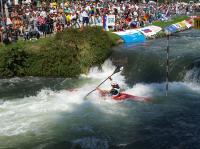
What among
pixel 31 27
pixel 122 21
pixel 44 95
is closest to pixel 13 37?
pixel 31 27

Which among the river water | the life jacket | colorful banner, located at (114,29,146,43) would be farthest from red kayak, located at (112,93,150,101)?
colorful banner, located at (114,29,146,43)

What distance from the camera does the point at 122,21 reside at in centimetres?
3372

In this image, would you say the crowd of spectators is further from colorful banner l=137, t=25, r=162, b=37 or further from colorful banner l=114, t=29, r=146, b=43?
colorful banner l=114, t=29, r=146, b=43

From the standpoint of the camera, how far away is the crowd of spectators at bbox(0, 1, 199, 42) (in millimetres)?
27484

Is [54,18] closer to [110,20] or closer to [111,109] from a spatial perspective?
[110,20]

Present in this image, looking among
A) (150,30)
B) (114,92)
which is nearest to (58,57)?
(114,92)

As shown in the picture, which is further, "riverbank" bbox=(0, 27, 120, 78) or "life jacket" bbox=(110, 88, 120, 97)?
"riverbank" bbox=(0, 27, 120, 78)

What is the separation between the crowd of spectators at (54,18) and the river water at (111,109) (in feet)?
15.1

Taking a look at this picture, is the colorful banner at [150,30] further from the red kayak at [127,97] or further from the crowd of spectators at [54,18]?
the red kayak at [127,97]

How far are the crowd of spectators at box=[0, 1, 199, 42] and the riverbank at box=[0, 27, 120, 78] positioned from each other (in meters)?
2.20

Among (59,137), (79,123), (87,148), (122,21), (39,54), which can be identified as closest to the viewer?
(87,148)

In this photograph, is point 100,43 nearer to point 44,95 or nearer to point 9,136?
point 44,95

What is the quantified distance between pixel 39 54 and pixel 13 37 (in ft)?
10.2

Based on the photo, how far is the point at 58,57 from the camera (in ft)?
80.1
